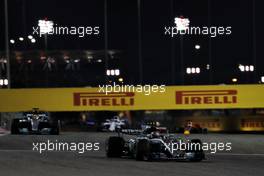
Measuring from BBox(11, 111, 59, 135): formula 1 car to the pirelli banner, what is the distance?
196 centimetres

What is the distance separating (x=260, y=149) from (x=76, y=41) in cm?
1463

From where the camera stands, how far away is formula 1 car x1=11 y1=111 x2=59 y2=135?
88.1ft

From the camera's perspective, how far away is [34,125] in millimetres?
27141

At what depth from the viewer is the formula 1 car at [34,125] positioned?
26.9 metres

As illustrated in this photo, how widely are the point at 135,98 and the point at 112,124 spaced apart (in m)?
3.86

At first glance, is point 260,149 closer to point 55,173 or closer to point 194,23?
point 55,173

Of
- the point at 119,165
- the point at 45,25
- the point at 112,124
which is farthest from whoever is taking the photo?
the point at 45,25
